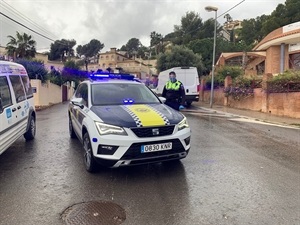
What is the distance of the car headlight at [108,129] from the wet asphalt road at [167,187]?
0.82 m

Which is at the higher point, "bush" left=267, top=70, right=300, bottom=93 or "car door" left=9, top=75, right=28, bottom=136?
"bush" left=267, top=70, right=300, bottom=93

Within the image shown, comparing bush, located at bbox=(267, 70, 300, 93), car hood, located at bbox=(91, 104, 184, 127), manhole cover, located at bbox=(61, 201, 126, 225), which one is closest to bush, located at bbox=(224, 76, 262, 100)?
bush, located at bbox=(267, 70, 300, 93)

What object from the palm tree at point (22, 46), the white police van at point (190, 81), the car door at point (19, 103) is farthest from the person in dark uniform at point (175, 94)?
the palm tree at point (22, 46)

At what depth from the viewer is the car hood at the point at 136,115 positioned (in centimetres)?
456

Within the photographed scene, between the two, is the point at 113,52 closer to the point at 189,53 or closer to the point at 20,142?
the point at 189,53

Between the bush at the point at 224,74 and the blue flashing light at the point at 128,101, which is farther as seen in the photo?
the bush at the point at 224,74

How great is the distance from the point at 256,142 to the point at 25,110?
20.1ft

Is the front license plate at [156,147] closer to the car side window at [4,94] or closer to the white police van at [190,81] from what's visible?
the car side window at [4,94]

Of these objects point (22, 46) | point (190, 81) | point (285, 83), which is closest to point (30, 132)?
point (285, 83)

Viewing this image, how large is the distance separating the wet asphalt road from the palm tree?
33.4 meters

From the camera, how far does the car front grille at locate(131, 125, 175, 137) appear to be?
14.8 feet

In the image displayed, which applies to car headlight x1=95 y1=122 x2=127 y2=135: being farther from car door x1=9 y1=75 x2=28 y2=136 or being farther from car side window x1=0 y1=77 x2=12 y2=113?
car door x1=9 y1=75 x2=28 y2=136

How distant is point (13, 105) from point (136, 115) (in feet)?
9.26

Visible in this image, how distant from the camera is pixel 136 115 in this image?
15.7 ft
